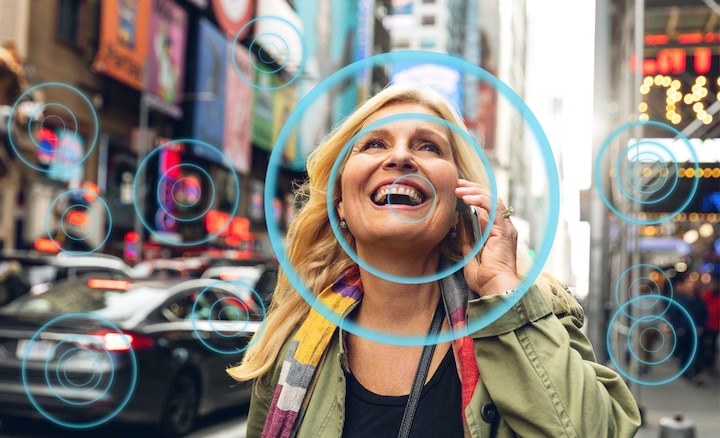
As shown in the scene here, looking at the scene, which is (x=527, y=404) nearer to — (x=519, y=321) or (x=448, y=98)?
(x=519, y=321)

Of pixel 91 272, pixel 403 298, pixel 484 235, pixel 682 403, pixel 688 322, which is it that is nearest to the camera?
pixel 484 235

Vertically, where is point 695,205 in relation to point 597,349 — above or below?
above

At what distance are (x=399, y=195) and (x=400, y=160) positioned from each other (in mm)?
84

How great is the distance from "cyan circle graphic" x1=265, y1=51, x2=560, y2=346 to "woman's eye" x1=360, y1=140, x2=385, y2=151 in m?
0.17

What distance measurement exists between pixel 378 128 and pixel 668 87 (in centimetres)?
670

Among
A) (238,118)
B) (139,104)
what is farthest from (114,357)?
(139,104)

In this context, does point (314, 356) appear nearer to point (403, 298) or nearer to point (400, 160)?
point (403, 298)

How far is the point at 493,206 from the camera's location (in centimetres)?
196

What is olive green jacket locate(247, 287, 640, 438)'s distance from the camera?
6.12 feet

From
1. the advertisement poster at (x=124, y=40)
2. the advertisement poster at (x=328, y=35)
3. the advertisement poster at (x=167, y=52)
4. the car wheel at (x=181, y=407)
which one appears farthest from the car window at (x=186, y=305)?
the advertisement poster at (x=167, y=52)

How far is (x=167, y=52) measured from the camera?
28.8 m

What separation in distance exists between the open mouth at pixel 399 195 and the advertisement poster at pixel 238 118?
1012 inches

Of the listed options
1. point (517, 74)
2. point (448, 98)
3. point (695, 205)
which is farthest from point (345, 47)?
point (517, 74)

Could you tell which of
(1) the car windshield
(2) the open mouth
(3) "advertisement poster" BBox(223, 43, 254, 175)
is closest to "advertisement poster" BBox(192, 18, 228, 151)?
(3) "advertisement poster" BBox(223, 43, 254, 175)
